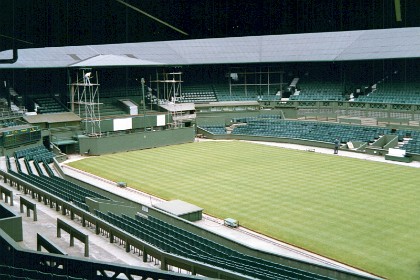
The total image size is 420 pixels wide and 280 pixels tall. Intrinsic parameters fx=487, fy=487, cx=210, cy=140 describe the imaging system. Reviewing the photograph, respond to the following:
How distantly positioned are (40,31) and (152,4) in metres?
3.94

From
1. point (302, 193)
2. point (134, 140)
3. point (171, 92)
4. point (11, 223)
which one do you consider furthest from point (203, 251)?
point (171, 92)

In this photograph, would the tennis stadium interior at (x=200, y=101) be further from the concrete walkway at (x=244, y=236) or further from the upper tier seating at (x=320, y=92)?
the concrete walkway at (x=244, y=236)

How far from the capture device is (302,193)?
92.0 feet

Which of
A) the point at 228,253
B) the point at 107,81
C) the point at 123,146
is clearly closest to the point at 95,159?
the point at 123,146

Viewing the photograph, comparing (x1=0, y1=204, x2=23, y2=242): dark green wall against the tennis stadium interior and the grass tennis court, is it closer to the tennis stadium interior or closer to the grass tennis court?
the tennis stadium interior

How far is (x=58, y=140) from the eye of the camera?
4494cm

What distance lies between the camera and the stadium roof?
5184 cm

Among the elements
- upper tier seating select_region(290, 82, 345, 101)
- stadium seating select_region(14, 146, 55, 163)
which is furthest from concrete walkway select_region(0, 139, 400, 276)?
upper tier seating select_region(290, 82, 345, 101)

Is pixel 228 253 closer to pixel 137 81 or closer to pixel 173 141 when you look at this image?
pixel 173 141

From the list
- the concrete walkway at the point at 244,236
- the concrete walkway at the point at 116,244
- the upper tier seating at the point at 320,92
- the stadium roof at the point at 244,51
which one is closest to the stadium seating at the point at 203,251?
the concrete walkway at the point at 116,244

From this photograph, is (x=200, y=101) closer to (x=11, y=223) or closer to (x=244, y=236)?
(x=244, y=236)

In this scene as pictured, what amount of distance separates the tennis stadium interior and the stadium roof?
0.57 ft

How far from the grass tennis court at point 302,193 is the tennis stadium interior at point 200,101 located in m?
3.10

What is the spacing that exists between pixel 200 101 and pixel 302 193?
112 ft
